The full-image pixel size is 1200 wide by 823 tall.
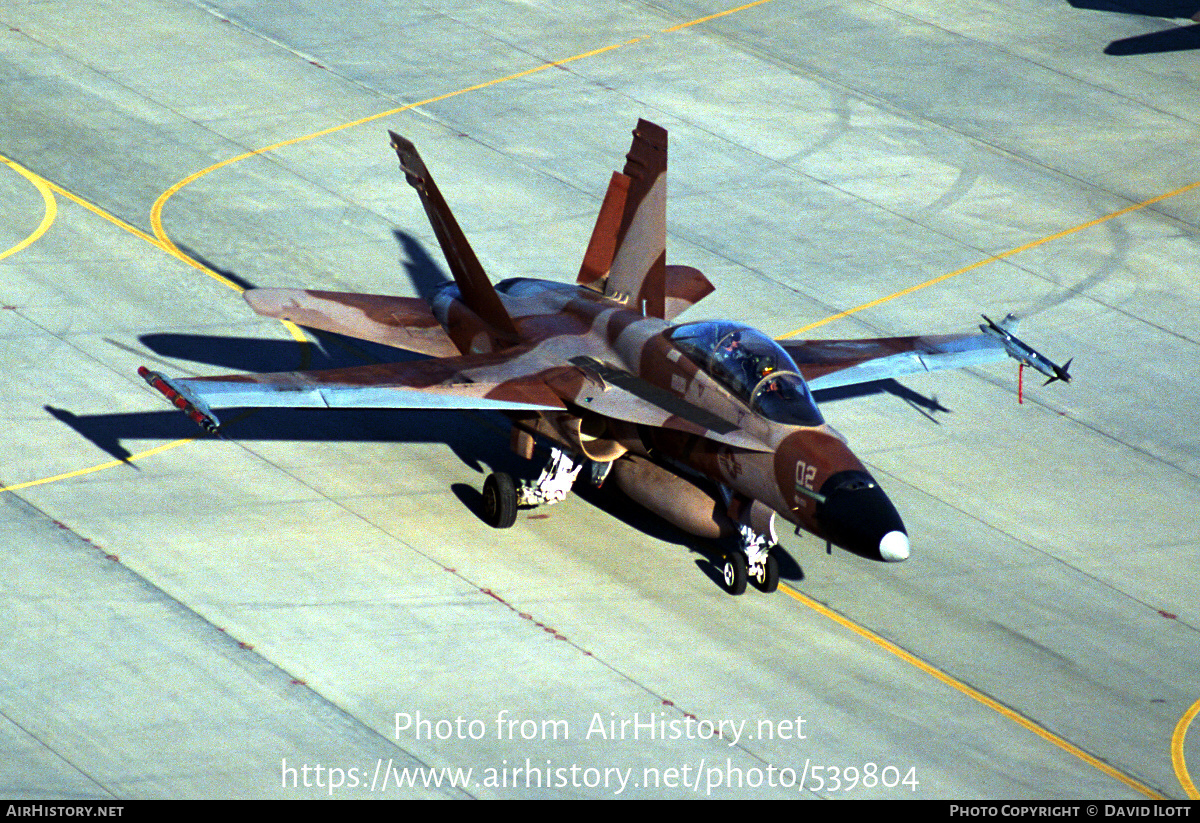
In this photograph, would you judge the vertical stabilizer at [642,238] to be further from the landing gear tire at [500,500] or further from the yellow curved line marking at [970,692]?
the yellow curved line marking at [970,692]

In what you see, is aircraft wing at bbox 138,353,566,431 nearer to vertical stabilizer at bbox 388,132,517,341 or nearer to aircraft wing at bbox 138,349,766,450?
aircraft wing at bbox 138,349,766,450

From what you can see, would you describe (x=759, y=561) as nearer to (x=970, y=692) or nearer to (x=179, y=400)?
(x=970, y=692)

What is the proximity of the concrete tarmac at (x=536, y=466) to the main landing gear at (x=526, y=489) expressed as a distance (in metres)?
0.40

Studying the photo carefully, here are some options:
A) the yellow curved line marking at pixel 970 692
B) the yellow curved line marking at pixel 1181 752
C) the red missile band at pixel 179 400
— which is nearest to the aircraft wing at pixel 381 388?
the red missile band at pixel 179 400

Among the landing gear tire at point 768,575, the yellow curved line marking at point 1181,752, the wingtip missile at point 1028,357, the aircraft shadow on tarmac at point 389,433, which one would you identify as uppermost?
the wingtip missile at point 1028,357

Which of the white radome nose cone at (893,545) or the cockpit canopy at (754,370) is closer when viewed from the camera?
the white radome nose cone at (893,545)

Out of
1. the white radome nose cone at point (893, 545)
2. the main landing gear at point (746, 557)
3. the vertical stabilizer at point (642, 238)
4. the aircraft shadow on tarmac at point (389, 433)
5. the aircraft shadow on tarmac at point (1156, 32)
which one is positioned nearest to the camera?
the white radome nose cone at point (893, 545)

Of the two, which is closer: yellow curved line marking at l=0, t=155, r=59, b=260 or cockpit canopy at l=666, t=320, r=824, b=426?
cockpit canopy at l=666, t=320, r=824, b=426

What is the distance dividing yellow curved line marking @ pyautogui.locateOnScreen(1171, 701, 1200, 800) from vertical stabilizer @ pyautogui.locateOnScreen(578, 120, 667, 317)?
38.2 ft

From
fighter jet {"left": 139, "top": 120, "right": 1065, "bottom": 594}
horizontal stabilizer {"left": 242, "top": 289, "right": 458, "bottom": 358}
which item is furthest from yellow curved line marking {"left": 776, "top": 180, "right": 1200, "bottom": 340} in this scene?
horizontal stabilizer {"left": 242, "top": 289, "right": 458, "bottom": 358}

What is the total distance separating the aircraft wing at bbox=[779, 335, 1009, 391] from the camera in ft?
92.2

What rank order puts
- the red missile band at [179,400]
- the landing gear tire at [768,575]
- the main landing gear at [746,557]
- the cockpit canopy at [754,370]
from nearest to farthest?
the red missile band at [179,400] < the cockpit canopy at [754,370] < the main landing gear at [746,557] < the landing gear tire at [768,575]

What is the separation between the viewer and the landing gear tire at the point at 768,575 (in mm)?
25781

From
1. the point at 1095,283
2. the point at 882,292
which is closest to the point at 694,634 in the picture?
the point at 882,292
